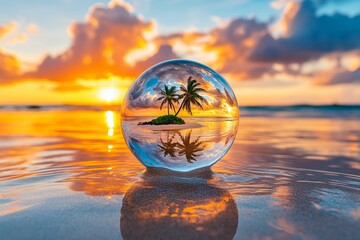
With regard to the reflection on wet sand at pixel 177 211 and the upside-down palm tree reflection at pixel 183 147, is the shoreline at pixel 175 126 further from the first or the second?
the reflection on wet sand at pixel 177 211

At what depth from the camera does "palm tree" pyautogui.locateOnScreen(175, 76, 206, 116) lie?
4.10 m

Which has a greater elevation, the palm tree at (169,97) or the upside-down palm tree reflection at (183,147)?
the palm tree at (169,97)

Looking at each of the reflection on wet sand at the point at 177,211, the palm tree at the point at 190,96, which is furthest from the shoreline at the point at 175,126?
the reflection on wet sand at the point at 177,211

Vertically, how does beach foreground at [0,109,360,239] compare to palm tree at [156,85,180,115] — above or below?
below

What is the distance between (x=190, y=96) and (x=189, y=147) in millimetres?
627

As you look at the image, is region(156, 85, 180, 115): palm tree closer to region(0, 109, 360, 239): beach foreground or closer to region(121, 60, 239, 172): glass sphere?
region(121, 60, 239, 172): glass sphere

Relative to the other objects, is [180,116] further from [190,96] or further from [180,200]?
[180,200]

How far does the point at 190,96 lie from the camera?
13.5 ft

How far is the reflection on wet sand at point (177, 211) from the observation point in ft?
8.54

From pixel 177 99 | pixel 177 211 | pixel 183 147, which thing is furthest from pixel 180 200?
pixel 177 99

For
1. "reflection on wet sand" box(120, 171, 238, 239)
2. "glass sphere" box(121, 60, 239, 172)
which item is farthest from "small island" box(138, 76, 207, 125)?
"reflection on wet sand" box(120, 171, 238, 239)

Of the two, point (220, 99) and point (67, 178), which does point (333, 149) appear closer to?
point (220, 99)

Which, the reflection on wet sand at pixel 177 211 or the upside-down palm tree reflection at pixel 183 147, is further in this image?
the upside-down palm tree reflection at pixel 183 147

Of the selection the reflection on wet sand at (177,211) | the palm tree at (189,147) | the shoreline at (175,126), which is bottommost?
the reflection on wet sand at (177,211)
